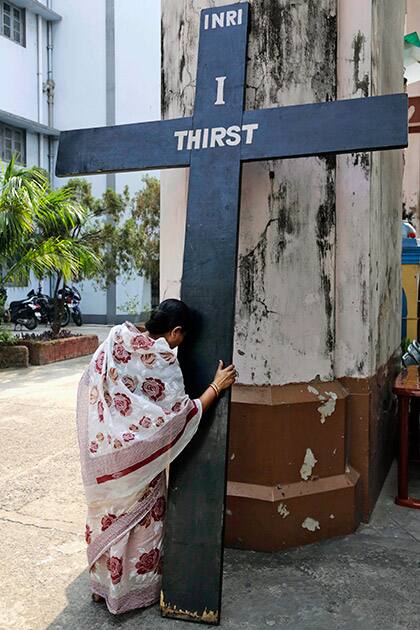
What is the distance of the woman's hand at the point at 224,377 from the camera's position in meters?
2.57

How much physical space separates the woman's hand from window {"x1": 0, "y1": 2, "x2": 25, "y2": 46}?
1859 centimetres

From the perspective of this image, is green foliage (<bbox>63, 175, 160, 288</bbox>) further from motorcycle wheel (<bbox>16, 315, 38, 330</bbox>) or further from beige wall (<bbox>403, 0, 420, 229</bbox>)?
beige wall (<bbox>403, 0, 420, 229</bbox>)

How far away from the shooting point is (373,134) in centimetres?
247

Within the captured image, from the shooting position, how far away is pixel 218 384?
2.56 m

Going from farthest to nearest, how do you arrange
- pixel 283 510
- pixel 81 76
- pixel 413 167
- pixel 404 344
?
pixel 81 76
pixel 413 167
pixel 404 344
pixel 283 510

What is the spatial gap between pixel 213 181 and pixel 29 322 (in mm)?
13805

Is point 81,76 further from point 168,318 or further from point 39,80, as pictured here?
point 168,318

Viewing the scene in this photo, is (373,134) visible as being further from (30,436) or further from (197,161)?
(30,436)

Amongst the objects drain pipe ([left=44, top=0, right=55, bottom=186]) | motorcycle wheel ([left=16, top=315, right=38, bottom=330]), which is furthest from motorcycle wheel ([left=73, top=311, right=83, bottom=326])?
drain pipe ([left=44, top=0, right=55, bottom=186])

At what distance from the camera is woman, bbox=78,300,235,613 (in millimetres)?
2439

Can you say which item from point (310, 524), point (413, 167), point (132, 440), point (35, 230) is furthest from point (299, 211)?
point (35, 230)

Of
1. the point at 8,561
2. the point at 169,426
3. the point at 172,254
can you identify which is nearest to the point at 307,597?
the point at 169,426

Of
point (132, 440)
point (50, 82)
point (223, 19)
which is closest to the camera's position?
point (132, 440)

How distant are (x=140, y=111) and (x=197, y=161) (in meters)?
17.0
